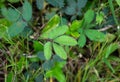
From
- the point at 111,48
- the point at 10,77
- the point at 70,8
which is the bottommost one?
the point at 10,77

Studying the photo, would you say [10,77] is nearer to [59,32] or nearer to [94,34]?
[59,32]

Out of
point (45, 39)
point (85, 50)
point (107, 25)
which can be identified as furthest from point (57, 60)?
point (107, 25)

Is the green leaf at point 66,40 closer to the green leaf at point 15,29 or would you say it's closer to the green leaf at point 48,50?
the green leaf at point 48,50

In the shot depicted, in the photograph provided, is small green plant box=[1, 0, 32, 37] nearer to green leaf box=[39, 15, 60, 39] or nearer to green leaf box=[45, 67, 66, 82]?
green leaf box=[39, 15, 60, 39]

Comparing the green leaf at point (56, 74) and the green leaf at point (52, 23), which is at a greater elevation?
the green leaf at point (52, 23)

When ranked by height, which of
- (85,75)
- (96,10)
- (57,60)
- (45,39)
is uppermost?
(96,10)

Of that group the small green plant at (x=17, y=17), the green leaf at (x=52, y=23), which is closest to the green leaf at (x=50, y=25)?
the green leaf at (x=52, y=23)

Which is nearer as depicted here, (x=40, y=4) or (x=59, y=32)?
(x=59, y=32)

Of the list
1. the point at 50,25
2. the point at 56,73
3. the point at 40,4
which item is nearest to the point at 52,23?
the point at 50,25

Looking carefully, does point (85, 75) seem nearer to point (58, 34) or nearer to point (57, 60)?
point (57, 60)
